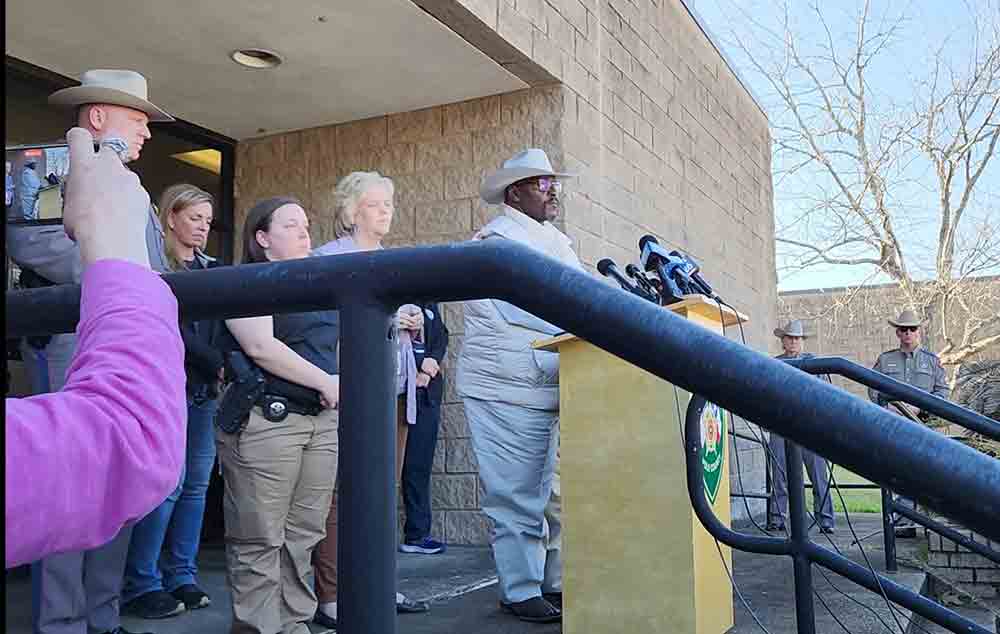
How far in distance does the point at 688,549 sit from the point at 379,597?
2.28 meters

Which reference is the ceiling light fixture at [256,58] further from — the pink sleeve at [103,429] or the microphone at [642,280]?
the pink sleeve at [103,429]

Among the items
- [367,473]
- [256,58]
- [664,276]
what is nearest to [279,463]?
[664,276]

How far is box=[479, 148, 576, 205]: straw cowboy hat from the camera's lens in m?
4.09

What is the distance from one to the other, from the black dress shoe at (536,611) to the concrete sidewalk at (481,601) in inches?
1.1

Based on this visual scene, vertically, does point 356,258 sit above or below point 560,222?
below

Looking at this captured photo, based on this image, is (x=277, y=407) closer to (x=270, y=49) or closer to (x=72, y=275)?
(x=72, y=275)

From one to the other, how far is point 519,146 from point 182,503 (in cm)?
301

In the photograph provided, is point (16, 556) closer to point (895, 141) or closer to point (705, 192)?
point (705, 192)

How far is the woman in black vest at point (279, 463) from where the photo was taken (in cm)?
291

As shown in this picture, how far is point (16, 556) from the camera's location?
2.39 feet

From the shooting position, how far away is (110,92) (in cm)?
291

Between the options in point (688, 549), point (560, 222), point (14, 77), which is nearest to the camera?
→ point (688, 549)

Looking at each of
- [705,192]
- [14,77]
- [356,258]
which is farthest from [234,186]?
[356,258]

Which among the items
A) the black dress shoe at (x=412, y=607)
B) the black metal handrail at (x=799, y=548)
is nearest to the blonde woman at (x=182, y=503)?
the black dress shoe at (x=412, y=607)
